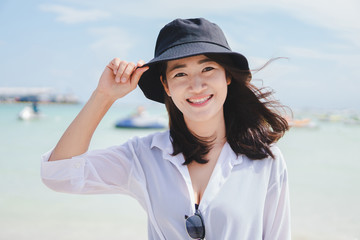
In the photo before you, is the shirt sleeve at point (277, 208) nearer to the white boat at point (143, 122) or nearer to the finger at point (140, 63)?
the finger at point (140, 63)

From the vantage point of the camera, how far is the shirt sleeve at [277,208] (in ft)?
5.92

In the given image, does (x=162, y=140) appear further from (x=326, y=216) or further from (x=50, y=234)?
(x=326, y=216)

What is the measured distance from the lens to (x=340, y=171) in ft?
28.6

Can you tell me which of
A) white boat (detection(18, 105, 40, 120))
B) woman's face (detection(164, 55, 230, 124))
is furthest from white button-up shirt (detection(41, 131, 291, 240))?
white boat (detection(18, 105, 40, 120))

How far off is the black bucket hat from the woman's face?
3.2 inches

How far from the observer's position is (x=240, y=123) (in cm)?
210

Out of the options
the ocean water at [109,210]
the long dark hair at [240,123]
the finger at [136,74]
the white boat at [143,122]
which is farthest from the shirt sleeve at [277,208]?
the white boat at [143,122]

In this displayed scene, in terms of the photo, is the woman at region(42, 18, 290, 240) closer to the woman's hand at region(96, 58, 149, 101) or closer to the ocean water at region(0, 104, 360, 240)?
the woman's hand at region(96, 58, 149, 101)

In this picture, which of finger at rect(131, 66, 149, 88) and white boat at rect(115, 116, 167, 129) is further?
white boat at rect(115, 116, 167, 129)

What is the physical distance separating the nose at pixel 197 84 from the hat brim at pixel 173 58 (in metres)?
0.17

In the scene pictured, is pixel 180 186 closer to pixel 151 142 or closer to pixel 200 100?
pixel 151 142

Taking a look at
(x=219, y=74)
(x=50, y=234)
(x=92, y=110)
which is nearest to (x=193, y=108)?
(x=219, y=74)

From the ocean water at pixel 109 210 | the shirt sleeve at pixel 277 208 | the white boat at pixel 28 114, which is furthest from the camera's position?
the white boat at pixel 28 114

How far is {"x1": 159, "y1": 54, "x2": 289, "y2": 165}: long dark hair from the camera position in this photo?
Answer: 1938 mm
